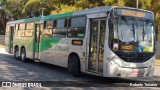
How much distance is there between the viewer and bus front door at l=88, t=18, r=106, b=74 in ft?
43.7

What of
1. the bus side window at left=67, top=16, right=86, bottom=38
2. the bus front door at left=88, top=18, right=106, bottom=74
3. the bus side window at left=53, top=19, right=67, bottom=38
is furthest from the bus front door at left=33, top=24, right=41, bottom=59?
the bus front door at left=88, top=18, right=106, bottom=74

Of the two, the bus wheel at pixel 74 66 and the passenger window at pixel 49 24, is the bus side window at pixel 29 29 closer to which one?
the passenger window at pixel 49 24

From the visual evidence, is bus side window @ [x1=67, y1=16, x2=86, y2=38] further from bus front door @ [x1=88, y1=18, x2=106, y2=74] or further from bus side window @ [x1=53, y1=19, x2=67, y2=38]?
bus front door @ [x1=88, y1=18, x2=106, y2=74]

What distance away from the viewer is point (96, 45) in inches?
536

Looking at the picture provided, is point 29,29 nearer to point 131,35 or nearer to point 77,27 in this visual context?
point 77,27

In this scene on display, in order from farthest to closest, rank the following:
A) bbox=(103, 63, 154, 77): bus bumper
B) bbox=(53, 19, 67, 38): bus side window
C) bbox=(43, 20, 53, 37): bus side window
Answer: bbox=(43, 20, 53, 37): bus side window → bbox=(53, 19, 67, 38): bus side window → bbox=(103, 63, 154, 77): bus bumper

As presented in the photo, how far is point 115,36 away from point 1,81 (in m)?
4.49

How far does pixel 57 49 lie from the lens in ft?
55.8

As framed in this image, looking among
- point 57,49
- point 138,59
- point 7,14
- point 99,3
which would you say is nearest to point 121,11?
point 138,59

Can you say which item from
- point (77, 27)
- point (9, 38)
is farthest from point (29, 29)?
point (77, 27)

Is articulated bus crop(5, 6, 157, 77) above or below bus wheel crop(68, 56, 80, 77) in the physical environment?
above

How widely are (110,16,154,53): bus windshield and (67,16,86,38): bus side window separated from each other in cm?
205

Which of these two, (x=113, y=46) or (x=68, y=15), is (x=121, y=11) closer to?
(x=113, y=46)

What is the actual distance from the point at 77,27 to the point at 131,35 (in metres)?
3.01
